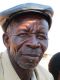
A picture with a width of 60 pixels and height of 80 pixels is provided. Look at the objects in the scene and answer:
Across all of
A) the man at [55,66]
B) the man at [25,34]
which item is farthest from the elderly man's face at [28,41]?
the man at [55,66]

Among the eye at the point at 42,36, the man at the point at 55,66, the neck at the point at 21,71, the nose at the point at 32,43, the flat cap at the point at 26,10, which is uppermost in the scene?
the flat cap at the point at 26,10

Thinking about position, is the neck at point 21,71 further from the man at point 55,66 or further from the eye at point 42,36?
the man at point 55,66

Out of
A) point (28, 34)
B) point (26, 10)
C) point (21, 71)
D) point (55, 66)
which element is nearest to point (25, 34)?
point (28, 34)

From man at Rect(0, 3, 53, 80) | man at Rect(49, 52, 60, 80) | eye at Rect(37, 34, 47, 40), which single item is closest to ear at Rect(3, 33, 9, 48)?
man at Rect(0, 3, 53, 80)

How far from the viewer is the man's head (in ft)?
5.83

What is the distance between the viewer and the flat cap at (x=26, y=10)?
1803 millimetres

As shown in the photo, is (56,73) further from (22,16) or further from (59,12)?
(59,12)

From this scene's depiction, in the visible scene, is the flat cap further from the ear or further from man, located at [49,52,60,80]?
man, located at [49,52,60,80]

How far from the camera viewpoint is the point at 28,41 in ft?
5.81

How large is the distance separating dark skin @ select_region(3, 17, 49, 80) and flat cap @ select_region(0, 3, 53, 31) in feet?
0.15

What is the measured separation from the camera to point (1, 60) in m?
2.00

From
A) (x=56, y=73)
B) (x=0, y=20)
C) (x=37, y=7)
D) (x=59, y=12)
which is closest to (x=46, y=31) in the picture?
(x=37, y=7)

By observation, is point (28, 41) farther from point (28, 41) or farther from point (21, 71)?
point (21, 71)

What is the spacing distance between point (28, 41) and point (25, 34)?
0.05 m
